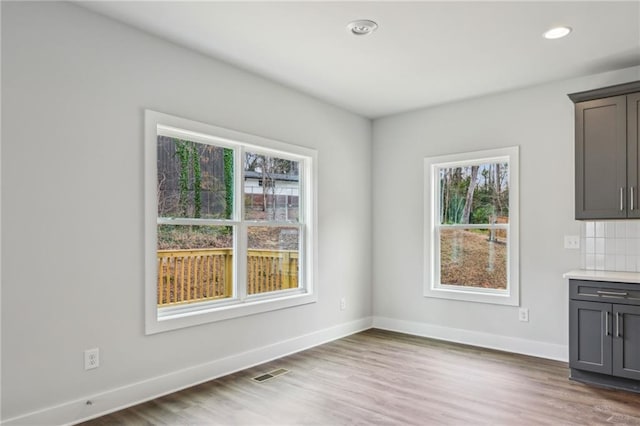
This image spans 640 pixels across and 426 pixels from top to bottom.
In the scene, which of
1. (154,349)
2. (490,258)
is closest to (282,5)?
(154,349)

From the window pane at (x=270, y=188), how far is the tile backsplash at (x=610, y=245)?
2.78m

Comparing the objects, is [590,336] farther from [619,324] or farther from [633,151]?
[633,151]

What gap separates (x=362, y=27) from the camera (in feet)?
10.0

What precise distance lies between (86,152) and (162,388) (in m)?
1.76

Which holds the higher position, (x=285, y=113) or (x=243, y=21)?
(x=243, y=21)

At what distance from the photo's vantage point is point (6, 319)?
2445 millimetres

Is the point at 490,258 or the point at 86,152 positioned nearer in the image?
the point at 86,152

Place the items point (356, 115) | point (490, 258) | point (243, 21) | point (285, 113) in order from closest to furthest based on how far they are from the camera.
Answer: point (243, 21)
point (285, 113)
point (490, 258)
point (356, 115)

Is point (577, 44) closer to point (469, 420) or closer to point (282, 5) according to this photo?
point (282, 5)

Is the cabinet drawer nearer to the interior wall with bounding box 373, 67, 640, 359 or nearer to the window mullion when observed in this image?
the interior wall with bounding box 373, 67, 640, 359

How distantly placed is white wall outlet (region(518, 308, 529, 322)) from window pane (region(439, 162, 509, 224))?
3.01ft

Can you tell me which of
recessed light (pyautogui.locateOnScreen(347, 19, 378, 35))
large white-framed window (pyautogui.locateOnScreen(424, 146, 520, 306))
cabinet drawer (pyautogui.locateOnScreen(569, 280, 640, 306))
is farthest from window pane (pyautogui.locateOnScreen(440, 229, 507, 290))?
recessed light (pyautogui.locateOnScreen(347, 19, 378, 35))

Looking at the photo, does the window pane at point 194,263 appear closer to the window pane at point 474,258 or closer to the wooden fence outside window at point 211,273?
the wooden fence outside window at point 211,273

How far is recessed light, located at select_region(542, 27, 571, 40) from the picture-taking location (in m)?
3.08
